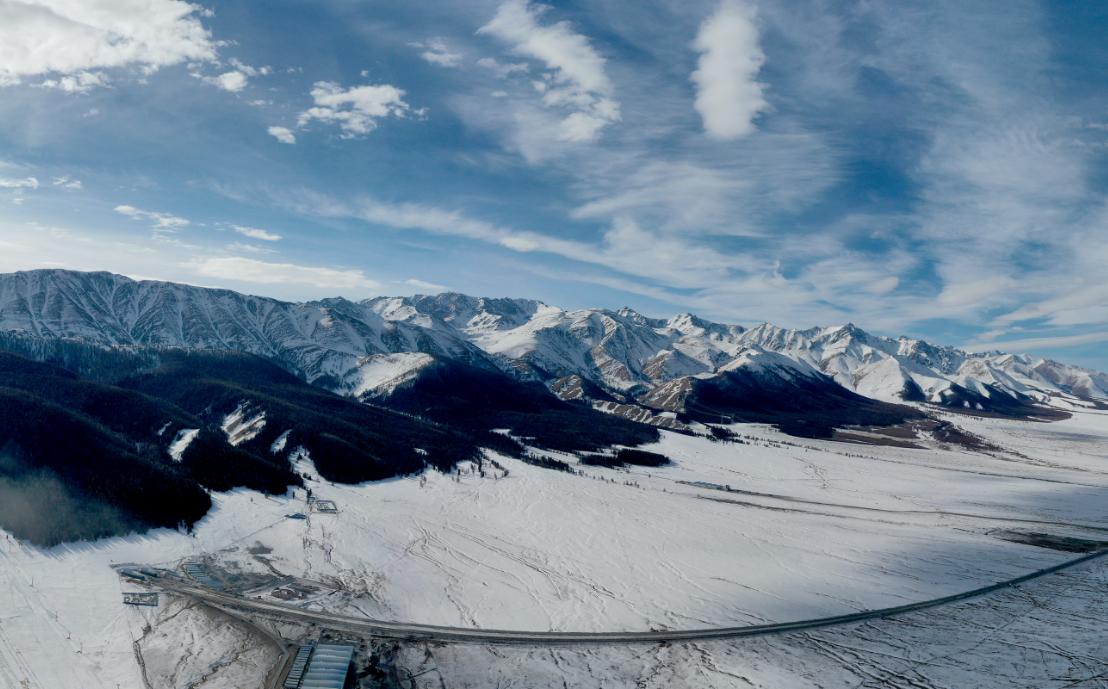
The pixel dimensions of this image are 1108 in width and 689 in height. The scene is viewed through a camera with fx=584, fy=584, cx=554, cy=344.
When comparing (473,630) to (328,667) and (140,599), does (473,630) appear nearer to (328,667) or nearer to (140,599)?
(328,667)

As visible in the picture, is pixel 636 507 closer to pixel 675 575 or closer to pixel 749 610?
pixel 675 575

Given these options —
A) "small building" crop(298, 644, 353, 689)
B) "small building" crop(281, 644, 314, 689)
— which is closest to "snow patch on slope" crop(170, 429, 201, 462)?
"small building" crop(281, 644, 314, 689)

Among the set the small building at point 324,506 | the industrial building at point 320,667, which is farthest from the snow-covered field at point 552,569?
the industrial building at point 320,667

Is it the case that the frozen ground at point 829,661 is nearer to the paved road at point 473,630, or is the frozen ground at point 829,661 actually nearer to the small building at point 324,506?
the paved road at point 473,630

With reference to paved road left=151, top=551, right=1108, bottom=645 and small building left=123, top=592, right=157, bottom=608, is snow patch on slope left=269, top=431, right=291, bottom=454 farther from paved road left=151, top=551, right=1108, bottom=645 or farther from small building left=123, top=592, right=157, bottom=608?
small building left=123, top=592, right=157, bottom=608

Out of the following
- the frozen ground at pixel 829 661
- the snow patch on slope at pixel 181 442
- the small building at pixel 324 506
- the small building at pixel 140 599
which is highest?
the frozen ground at pixel 829 661

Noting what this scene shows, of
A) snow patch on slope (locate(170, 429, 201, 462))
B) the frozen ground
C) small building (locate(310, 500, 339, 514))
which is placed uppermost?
the frozen ground

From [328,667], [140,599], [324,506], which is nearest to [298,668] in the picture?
[328,667]
